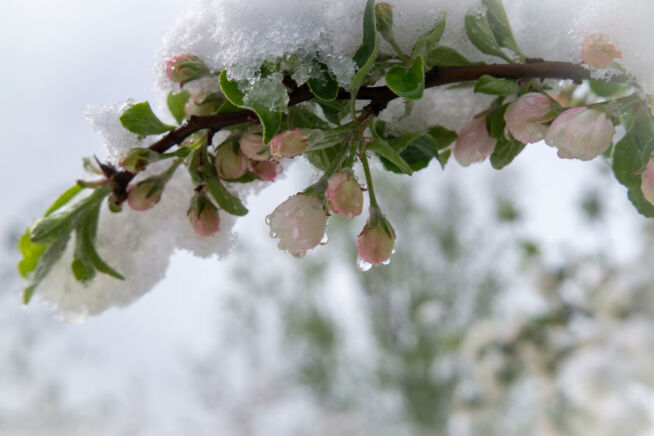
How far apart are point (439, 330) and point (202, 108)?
2961 millimetres

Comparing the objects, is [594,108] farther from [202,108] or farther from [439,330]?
[439,330]

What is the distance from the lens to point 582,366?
1.11 metres

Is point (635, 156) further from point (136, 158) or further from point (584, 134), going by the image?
point (136, 158)

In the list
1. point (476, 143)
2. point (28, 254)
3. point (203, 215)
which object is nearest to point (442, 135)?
point (476, 143)

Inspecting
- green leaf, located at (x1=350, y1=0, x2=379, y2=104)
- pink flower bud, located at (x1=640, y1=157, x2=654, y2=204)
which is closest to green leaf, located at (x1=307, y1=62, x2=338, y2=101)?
green leaf, located at (x1=350, y1=0, x2=379, y2=104)

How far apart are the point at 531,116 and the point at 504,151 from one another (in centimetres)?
4

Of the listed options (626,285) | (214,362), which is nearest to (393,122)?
(626,285)

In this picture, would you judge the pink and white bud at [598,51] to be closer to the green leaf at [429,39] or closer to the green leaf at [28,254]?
the green leaf at [429,39]

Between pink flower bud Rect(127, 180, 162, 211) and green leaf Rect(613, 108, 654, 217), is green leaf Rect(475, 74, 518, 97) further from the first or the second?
pink flower bud Rect(127, 180, 162, 211)

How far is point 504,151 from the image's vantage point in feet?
0.83

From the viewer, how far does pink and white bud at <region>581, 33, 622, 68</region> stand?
0.61ft

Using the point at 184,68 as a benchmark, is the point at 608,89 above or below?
below

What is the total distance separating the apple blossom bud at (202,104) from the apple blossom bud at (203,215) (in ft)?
0.13

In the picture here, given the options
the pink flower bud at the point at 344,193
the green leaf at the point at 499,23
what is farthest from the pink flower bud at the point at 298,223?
the green leaf at the point at 499,23
